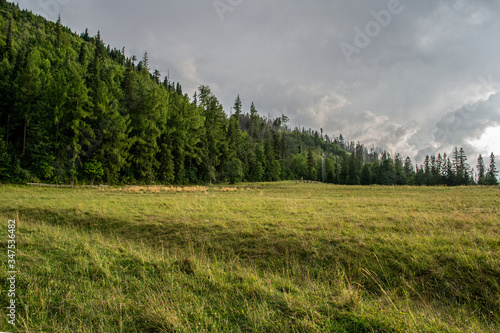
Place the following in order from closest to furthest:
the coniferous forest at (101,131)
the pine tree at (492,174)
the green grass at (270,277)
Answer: the green grass at (270,277) < the coniferous forest at (101,131) < the pine tree at (492,174)

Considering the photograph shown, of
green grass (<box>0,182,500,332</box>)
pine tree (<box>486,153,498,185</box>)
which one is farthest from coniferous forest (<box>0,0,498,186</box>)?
pine tree (<box>486,153,498,185</box>)

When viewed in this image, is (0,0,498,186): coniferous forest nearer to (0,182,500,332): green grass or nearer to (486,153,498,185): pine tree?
(0,182,500,332): green grass

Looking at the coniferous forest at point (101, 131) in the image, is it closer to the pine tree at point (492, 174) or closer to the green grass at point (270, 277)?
the green grass at point (270, 277)

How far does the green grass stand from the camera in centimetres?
351

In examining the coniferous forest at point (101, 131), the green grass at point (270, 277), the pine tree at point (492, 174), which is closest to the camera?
the green grass at point (270, 277)

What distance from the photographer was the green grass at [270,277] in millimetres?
3508

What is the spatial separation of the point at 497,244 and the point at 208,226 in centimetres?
978

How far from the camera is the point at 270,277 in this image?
554 cm

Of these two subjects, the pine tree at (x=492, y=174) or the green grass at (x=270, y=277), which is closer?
the green grass at (x=270, y=277)
